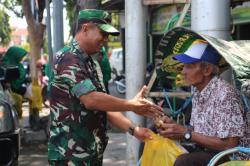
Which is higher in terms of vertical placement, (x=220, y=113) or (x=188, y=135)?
(x=220, y=113)

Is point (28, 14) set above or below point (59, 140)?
above

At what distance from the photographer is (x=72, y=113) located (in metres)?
3.26

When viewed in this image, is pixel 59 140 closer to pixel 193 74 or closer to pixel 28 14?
pixel 193 74

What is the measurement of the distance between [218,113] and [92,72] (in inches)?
34.3

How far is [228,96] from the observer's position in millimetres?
3281

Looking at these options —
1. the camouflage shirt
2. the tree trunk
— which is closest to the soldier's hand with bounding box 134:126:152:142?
the camouflage shirt

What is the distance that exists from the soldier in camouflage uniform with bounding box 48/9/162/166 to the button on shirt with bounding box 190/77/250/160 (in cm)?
43

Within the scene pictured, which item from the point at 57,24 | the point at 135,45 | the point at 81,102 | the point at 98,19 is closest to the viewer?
the point at 81,102

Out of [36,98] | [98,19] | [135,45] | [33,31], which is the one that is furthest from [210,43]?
[33,31]

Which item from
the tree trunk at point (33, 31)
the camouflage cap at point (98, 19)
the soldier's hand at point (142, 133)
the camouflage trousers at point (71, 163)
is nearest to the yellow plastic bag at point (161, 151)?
the soldier's hand at point (142, 133)

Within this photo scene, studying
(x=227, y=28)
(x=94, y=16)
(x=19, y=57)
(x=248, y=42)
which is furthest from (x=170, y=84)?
(x=19, y=57)

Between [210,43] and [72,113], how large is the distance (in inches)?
39.2

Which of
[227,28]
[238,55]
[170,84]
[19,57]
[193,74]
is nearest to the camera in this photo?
[238,55]

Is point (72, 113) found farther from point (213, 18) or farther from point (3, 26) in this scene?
point (3, 26)
